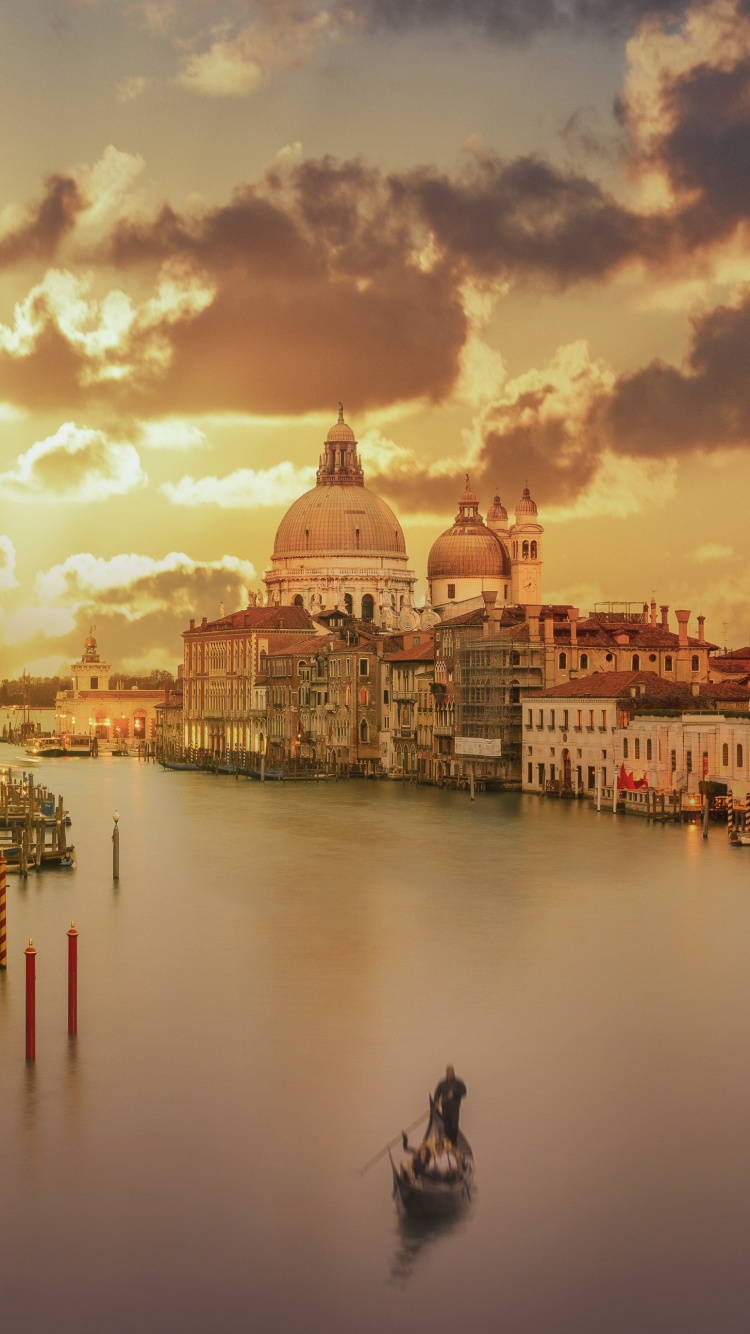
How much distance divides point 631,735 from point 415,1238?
3708 cm

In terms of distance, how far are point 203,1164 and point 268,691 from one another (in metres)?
71.4

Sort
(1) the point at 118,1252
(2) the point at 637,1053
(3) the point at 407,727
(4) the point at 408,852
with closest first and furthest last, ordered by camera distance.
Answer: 1. (1) the point at 118,1252
2. (2) the point at 637,1053
3. (4) the point at 408,852
4. (3) the point at 407,727

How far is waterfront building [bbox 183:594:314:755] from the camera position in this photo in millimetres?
88688

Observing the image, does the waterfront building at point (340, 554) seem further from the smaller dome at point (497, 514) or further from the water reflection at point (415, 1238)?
the water reflection at point (415, 1238)

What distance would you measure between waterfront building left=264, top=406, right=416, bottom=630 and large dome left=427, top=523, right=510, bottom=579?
4.10 meters

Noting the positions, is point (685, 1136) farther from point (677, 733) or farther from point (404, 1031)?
point (677, 733)

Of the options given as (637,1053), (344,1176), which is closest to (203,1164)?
(344,1176)

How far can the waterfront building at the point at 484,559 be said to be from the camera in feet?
305

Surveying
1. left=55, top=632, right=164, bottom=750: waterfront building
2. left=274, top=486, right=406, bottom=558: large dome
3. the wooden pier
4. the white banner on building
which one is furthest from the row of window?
left=55, top=632, right=164, bottom=750: waterfront building

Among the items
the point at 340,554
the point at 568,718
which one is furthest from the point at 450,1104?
the point at 340,554

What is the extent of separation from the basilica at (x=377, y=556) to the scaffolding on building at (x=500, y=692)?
30.2 metres

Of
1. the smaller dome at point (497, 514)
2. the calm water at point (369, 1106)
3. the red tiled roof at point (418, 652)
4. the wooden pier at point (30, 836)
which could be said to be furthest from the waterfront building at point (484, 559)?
the calm water at point (369, 1106)

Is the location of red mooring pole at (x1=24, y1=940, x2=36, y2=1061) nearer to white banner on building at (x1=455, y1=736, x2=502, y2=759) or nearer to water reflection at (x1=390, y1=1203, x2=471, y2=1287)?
water reflection at (x1=390, y1=1203, x2=471, y2=1287)

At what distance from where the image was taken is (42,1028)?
61.3 ft
